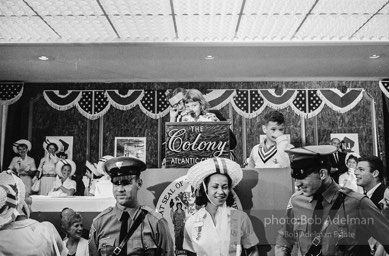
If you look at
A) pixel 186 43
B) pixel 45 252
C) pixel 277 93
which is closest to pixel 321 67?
pixel 277 93

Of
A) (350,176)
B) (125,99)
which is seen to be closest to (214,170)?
(350,176)

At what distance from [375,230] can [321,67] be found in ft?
17.4

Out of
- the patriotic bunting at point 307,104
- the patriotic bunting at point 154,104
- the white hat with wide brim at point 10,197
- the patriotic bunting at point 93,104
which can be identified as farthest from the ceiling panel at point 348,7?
the patriotic bunting at point 93,104

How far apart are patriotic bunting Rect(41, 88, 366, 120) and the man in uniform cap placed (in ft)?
17.7

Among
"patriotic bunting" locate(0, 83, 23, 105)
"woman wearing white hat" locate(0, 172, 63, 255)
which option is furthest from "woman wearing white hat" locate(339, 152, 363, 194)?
"patriotic bunting" locate(0, 83, 23, 105)

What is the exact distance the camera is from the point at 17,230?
301 cm

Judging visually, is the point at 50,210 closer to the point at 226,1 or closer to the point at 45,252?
the point at 45,252

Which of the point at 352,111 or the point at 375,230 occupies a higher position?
the point at 352,111

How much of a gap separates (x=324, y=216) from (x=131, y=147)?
5.80 meters

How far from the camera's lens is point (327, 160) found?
2.74 metres

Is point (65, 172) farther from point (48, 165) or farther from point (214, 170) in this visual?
point (214, 170)

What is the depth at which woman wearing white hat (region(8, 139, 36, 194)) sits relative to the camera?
315 inches

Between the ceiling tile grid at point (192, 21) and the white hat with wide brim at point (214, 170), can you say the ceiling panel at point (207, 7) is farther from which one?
the white hat with wide brim at point (214, 170)

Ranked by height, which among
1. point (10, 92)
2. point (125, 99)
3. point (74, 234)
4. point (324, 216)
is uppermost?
point (10, 92)
